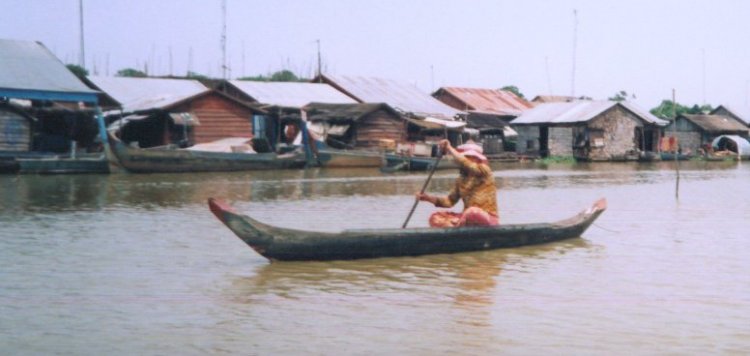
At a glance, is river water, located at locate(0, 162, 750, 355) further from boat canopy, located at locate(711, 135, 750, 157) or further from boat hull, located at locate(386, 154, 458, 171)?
boat canopy, located at locate(711, 135, 750, 157)

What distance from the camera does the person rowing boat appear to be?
9953mm

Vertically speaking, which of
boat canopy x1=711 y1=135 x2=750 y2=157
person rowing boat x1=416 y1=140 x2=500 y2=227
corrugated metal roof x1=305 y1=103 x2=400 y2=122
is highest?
corrugated metal roof x1=305 y1=103 x2=400 y2=122

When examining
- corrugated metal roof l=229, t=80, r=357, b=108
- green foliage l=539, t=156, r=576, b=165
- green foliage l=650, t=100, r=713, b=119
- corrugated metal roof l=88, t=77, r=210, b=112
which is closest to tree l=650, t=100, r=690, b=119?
green foliage l=650, t=100, r=713, b=119

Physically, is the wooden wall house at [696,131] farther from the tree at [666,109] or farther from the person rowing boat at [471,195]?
the person rowing boat at [471,195]

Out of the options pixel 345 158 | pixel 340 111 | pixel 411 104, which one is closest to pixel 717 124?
pixel 411 104

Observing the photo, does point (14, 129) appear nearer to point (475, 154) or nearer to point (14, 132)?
point (14, 132)

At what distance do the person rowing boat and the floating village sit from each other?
42.6 feet

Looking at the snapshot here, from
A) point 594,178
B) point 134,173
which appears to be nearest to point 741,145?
point 594,178

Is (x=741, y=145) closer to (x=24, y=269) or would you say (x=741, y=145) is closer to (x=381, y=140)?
(x=381, y=140)

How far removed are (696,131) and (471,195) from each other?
117ft

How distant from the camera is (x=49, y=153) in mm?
23781

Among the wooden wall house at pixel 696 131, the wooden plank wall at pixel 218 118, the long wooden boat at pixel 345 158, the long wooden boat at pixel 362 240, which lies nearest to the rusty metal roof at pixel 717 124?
the wooden wall house at pixel 696 131

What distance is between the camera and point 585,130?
124 ft

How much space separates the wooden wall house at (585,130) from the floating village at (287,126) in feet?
0.17
